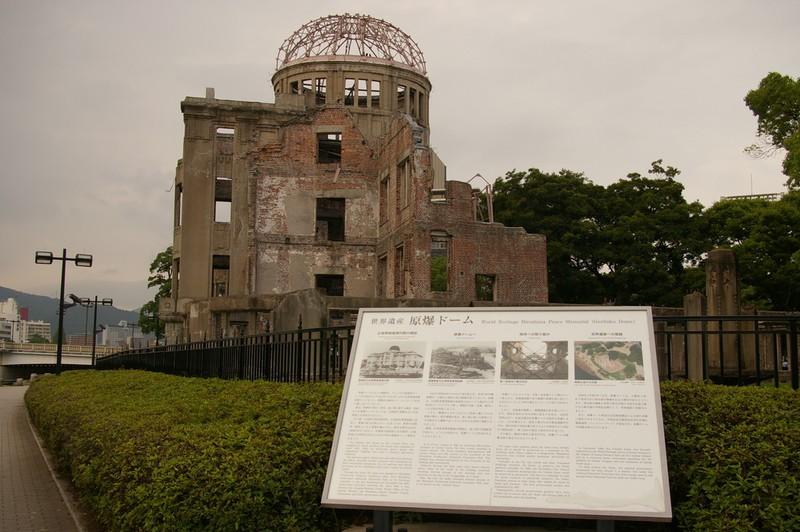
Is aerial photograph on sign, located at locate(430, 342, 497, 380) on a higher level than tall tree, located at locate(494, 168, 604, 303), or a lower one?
lower

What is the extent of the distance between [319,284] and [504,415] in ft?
105

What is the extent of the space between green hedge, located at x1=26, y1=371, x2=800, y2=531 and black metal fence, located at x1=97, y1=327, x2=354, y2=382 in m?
1.97

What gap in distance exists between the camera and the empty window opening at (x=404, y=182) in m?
32.6

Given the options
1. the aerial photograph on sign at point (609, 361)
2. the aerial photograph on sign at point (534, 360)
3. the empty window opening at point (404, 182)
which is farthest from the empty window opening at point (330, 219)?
the aerial photograph on sign at point (609, 361)

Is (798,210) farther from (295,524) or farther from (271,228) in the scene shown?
(295,524)

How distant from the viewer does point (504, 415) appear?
570cm

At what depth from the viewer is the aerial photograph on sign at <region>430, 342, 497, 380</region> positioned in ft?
19.8

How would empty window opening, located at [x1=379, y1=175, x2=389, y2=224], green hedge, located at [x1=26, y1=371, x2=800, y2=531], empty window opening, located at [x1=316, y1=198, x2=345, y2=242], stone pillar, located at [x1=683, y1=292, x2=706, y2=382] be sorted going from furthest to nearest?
empty window opening, located at [x1=316, y1=198, x2=345, y2=242], empty window opening, located at [x1=379, y1=175, x2=389, y2=224], stone pillar, located at [x1=683, y1=292, x2=706, y2=382], green hedge, located at [x1=26, y1=371, x2=800, y2=531]

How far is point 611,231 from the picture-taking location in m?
42.7

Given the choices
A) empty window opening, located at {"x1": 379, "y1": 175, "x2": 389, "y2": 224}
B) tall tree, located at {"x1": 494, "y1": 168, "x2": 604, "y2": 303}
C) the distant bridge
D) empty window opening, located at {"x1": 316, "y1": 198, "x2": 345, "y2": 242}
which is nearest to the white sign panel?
empty window opening, located at {"x1": 379, "y1": 175, "x2": 389, "y2": 224}

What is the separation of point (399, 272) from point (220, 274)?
14.6 m

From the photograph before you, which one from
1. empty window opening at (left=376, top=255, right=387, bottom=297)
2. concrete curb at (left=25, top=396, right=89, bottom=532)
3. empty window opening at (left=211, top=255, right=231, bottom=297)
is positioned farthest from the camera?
empty window opening at (left=211, top=255, right=231, bottom=297)

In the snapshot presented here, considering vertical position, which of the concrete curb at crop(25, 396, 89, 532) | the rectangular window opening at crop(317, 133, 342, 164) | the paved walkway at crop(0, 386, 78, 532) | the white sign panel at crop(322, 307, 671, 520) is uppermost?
the rectangular window opening at crop(317, 133, 342, 164)

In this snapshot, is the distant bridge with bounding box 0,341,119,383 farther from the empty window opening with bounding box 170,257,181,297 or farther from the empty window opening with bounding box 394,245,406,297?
the empty window opening with bounding box 394,245,406,297
